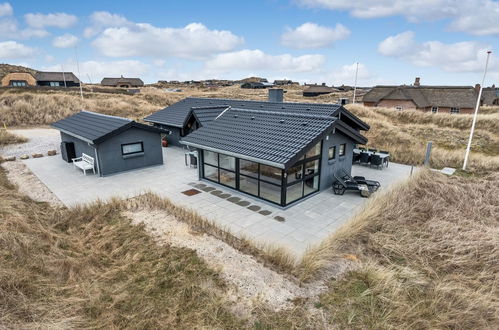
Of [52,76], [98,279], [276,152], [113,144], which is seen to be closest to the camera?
[98,279]

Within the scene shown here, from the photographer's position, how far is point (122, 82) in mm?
90000

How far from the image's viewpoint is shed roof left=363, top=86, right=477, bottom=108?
118 ft

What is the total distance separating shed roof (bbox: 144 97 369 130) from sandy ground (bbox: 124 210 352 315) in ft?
31.3

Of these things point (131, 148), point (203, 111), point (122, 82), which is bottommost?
point (131, 148)

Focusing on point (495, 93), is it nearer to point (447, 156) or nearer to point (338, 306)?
point (447, 156)

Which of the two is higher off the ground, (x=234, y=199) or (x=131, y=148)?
(x=131, y=148)

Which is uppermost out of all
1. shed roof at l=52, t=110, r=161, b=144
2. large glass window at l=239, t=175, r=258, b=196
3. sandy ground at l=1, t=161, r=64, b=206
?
shed roof at l=52, t=110, r=161, b=144

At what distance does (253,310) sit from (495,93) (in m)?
56.3

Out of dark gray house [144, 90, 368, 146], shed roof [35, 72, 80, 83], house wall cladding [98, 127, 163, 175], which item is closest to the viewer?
house wall cladding [98, 127, 163, 175]

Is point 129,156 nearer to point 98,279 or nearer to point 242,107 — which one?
point 242,107

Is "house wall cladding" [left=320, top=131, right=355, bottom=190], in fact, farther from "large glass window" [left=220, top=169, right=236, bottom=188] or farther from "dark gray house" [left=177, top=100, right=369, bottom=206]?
"large glass window" [left=220, top=169, right=236, bottom=188]

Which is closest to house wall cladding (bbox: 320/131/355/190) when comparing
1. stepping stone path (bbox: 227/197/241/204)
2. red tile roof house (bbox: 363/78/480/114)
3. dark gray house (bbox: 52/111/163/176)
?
stepping stone path (bbox: 227/197/241/204)

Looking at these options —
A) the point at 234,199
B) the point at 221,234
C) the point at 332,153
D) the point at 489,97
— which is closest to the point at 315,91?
the point at 489,97

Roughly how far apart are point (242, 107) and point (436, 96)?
32666mm
